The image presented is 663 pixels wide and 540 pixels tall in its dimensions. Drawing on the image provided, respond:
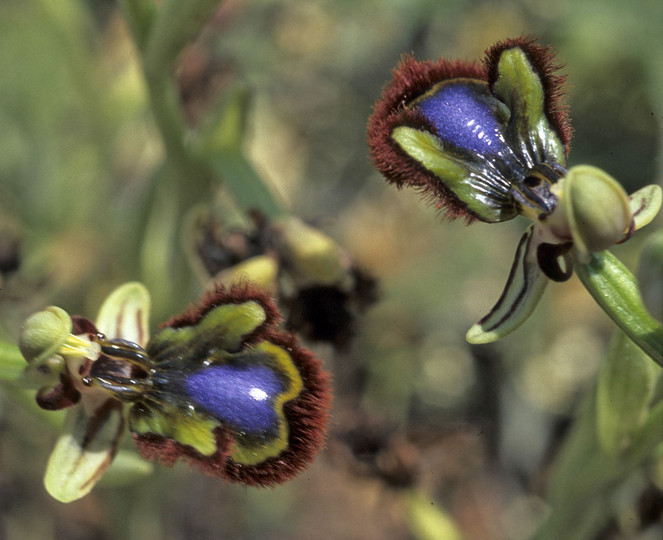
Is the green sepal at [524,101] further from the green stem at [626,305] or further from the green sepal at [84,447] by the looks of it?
the green sepal at [84,447]

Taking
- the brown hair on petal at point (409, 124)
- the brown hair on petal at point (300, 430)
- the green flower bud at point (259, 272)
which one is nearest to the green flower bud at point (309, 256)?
the green flower bud at point (259, 272)

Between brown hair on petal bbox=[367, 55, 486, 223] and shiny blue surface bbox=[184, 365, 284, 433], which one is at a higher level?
brown hair on petal bbox=[367, 55, 486, 223]

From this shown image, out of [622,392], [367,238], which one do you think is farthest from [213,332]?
[367,238]

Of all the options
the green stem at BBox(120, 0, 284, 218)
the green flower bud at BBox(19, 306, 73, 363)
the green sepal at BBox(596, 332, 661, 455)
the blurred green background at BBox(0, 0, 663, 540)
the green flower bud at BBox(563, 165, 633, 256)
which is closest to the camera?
the green flower bud at BBox(563, 165, 633, 256)

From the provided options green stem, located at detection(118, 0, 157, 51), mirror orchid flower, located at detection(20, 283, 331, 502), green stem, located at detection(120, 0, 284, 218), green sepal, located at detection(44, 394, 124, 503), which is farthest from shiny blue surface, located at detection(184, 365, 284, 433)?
green stem, located at detection(118, 0, 157, 51)

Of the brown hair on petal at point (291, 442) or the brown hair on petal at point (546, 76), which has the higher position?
the brown hair on petal at point (546, 76)

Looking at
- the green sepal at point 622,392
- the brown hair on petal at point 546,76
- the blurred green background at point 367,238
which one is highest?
the brown hair on petal at point 546,76

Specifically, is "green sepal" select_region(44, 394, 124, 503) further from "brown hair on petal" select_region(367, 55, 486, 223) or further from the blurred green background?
the blurred green background
